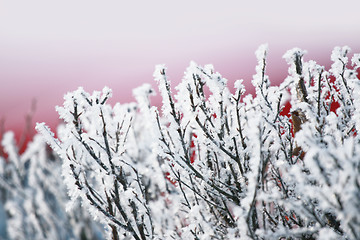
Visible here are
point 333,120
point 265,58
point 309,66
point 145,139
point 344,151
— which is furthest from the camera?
point 145,139

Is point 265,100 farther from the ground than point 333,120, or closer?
farther from the ground

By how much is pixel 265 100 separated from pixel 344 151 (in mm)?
1142

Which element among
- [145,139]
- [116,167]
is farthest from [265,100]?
[145,139]

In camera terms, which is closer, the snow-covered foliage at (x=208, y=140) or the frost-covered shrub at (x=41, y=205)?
the snow-covered foliage at (x=208, y=140)

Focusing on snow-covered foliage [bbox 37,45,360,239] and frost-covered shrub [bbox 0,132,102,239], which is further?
frost-covered shrub [bbox 0,132,102,239]

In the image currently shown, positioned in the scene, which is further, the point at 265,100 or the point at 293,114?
the point at 293,114

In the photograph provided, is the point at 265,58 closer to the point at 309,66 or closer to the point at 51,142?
the point at 309,66

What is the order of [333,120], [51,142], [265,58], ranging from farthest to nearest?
[265,58] → [51,142] → [333,120]

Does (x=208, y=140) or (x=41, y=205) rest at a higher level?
(x=41, y=205)

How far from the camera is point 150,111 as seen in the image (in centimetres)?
246

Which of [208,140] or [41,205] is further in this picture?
[41,205]

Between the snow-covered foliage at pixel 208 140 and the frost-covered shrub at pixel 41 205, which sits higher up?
the frost-covered shrub at pixel 41 205

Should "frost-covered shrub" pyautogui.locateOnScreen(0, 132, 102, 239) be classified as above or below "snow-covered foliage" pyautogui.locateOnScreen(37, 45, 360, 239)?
above

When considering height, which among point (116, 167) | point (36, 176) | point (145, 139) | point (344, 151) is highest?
point (36, 176)
